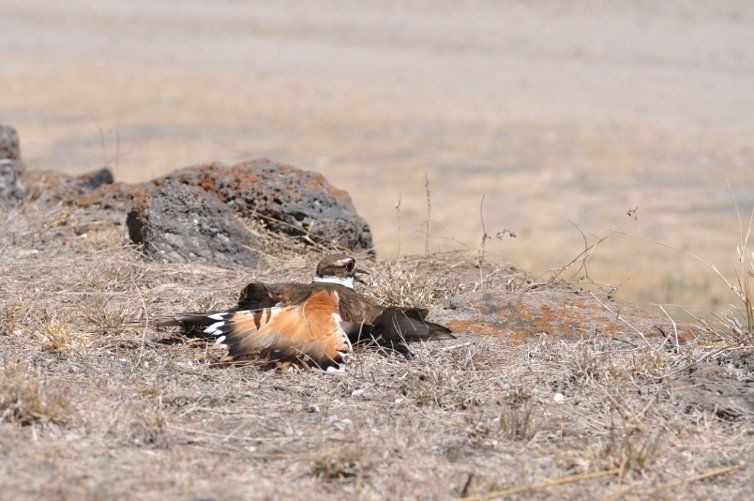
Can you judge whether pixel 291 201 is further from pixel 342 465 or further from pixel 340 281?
pixel 342 465

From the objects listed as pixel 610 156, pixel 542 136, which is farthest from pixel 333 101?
pixel 610 156

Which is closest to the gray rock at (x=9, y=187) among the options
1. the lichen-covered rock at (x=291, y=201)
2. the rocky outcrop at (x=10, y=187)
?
the rocky outcrop at (x=10, y=187)

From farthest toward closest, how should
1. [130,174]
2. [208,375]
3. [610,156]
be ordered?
1. [610,156]
2. [130,174]
3. [208,375]

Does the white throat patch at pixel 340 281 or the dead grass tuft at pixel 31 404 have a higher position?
the white throat patch at pixel 340 281

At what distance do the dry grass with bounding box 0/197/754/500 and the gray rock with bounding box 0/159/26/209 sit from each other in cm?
245

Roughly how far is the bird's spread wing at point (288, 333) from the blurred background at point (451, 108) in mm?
4156

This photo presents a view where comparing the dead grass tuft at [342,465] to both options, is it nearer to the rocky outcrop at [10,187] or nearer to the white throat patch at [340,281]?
the white throat patch at [340,281]

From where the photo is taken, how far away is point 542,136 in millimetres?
19312

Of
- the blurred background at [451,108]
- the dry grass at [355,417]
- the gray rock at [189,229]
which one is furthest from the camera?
the blurred background at [451,108]

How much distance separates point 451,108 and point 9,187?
15.8 metres

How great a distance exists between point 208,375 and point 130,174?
12776 mm

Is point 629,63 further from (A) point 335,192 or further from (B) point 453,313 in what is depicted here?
(B) point 453,313

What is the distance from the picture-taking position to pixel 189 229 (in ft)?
19.0

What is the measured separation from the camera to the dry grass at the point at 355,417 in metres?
2.97
